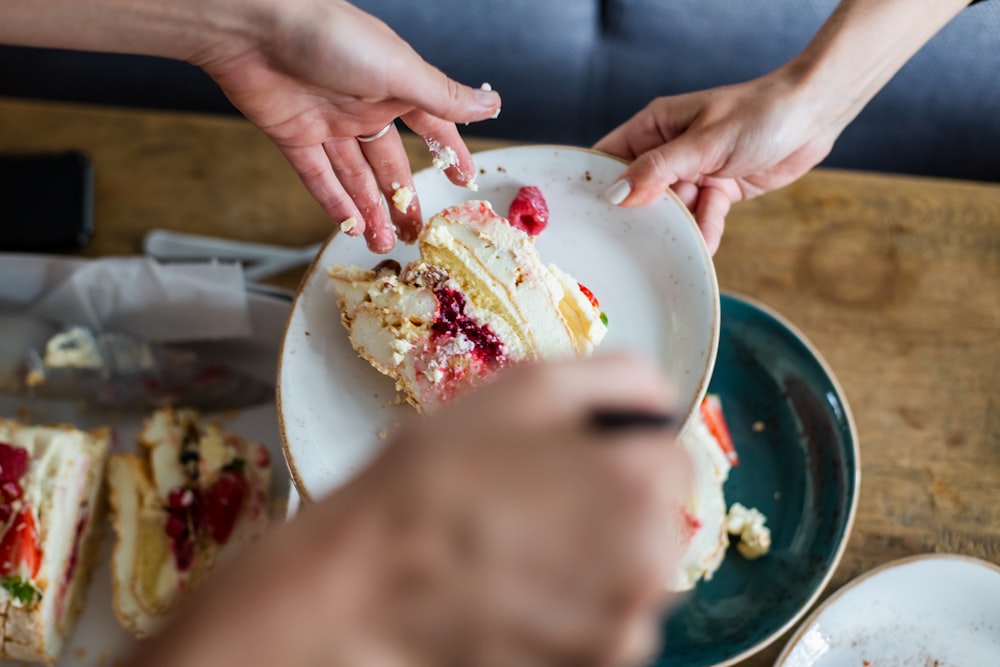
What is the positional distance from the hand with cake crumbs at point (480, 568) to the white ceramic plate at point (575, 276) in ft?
2.41

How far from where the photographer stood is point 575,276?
1.27m

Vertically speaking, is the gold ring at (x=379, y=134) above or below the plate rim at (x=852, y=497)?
above

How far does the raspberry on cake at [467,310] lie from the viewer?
116cm

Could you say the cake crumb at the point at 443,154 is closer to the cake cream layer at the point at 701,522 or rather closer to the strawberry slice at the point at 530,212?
the strawberry slice at the point at 530,212

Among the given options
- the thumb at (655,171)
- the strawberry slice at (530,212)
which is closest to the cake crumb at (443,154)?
the strawberry slice at (530,212)

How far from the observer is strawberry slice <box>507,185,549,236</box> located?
4.10 ft

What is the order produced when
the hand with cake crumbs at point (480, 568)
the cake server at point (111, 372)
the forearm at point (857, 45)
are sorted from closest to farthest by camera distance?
the hand with cake crumbs at point (480, 568)
the forearm at point (857, 45)
the cake server at point (111, 372)

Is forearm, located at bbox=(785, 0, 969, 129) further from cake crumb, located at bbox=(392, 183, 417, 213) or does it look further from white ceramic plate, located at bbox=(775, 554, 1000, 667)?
white ceramic plate, located at bbox=(775, 554, 1000, 667)

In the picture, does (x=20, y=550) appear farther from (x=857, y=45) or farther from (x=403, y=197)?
(x=857, y=45)

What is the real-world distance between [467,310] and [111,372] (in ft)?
2.91

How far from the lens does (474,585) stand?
1.35 ft

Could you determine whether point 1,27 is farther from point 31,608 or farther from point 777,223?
point 777,223

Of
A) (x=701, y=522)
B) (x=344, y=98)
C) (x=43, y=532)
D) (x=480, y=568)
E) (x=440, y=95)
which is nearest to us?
(x=480, y=568)

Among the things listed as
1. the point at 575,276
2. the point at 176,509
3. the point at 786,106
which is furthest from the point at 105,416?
the point at 786,106
